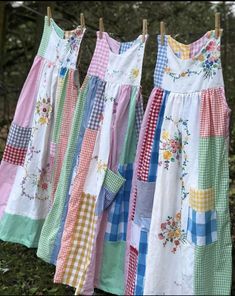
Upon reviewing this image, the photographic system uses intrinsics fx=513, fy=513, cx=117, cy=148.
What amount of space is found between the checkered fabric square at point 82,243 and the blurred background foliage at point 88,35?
27 cm

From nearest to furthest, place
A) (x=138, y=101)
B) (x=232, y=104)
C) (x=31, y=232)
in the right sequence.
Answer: (x=138, y=101), (x=31, y=232), (x=232, y=104)

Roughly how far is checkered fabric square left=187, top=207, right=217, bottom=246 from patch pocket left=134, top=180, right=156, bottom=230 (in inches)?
10.3

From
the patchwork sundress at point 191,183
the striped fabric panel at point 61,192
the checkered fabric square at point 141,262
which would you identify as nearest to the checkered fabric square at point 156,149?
the patchwork sundress at point 191,183

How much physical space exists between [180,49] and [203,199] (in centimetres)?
89

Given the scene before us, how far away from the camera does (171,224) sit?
2.96 meters

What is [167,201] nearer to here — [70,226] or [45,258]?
[70,226]

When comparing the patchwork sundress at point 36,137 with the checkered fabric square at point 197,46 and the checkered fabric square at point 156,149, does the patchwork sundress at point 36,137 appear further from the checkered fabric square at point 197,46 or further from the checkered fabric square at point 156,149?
the checkered fabric square at point 197,46

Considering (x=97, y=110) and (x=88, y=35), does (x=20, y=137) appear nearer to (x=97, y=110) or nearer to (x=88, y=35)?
(x=97, y=110)

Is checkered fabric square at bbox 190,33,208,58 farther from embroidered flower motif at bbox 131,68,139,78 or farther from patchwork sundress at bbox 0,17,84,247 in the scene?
patchwork sundress at bbox 0,17,84,247

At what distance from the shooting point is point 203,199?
Result: 283 cm

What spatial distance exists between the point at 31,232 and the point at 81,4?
18.5 feet

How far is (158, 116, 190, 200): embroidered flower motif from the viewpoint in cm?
294

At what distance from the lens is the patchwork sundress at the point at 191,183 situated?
2.84 meters

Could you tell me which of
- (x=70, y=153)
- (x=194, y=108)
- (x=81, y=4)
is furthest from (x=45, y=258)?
(x=81, y=4)
